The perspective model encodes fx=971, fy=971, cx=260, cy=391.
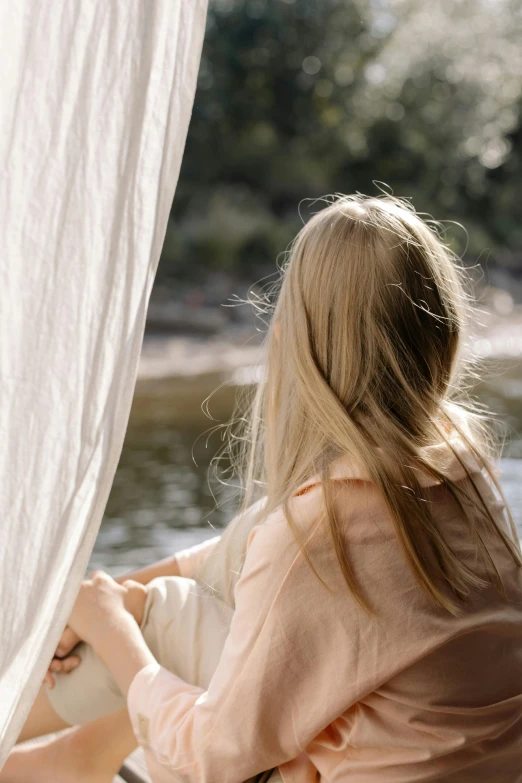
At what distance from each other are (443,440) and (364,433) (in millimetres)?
79

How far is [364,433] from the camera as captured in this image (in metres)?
0.82

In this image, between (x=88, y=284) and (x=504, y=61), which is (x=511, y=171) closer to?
(x=504, y=61)

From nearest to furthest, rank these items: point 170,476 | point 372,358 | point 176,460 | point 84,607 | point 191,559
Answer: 1. point 372,358
2. point 84,607
3. point 191,559
4. point 170,476
5. point 176,460

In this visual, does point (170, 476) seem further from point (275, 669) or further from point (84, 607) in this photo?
point (275, 669)

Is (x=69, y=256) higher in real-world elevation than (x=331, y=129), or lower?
higher

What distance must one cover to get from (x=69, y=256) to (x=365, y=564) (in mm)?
328

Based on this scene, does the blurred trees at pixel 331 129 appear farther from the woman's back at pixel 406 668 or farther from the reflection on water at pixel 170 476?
the woman's back at pixel 406 668

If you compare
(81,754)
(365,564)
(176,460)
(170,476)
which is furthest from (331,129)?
(365,564)

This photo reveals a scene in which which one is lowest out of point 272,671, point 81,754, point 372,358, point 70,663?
point 81,754

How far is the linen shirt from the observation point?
0.76 m

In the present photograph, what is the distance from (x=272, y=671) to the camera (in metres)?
0.76

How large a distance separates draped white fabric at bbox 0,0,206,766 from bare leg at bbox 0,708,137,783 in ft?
1.40

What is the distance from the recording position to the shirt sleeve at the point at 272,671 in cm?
76

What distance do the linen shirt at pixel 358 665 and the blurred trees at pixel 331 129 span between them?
895 centimetres
